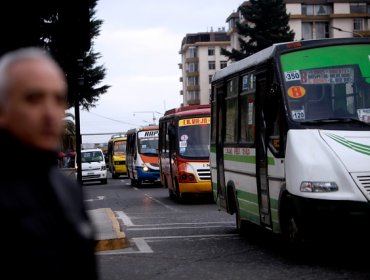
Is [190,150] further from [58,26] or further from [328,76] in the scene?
[328,76]

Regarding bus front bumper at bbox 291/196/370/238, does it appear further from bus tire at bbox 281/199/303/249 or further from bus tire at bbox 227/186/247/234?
bus tire at bbox 227/186/247/234

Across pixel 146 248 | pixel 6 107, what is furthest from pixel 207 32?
pixel 6 107

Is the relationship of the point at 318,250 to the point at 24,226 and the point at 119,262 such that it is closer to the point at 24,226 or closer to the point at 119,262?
the point at 119,262

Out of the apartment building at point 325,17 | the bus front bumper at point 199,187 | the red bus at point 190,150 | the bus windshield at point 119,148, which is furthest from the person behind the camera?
the apartment building at point 325,17

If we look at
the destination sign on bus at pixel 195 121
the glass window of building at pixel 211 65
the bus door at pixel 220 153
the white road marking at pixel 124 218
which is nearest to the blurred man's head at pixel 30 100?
the bus door at pixel 220 153

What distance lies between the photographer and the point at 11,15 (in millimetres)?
8102

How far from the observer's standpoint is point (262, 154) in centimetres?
1148

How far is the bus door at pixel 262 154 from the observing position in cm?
1127

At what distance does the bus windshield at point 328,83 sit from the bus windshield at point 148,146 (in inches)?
1068

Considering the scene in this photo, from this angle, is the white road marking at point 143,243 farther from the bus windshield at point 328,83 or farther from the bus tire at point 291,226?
the bus windshield at point 328,83

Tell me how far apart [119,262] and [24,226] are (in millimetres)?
9122

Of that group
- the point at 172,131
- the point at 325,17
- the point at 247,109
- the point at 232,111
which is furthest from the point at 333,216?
the point at 325,17

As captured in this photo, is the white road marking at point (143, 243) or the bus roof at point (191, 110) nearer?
the white road marking at point (143, 243)

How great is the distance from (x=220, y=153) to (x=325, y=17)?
311 ft
